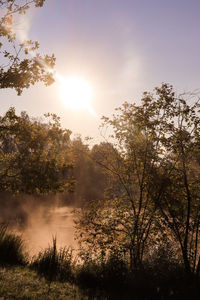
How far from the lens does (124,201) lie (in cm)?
867

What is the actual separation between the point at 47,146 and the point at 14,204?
76.0ft

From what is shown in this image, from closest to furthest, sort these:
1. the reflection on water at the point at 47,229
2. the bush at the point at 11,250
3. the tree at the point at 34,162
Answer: the tree at the point at 34,162, the bush at the point at 11,250, the reflection on water at the point at 47,229

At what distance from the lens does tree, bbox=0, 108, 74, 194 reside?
19.7ft

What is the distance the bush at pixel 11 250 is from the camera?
27.4 ft

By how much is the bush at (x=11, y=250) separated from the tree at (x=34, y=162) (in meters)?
3.38

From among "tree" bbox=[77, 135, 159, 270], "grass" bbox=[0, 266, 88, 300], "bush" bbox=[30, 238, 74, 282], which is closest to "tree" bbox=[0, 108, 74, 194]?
"tree" bbox=[77, 135, 159, 270]

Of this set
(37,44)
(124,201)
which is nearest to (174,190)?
(124,201)

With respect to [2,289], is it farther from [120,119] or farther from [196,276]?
[120,119]

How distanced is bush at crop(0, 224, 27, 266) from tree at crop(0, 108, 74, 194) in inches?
133

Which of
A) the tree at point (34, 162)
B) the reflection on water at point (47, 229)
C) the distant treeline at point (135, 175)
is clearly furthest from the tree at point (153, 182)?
the reflection on water at point (47, 229)

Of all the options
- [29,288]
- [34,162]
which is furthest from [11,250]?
[34,162]

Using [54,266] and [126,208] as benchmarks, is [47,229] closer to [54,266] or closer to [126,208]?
[54,266]

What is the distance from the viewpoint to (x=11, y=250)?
28.5 feet

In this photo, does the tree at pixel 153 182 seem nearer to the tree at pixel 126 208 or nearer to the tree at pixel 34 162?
the tree at pixel 126 208
